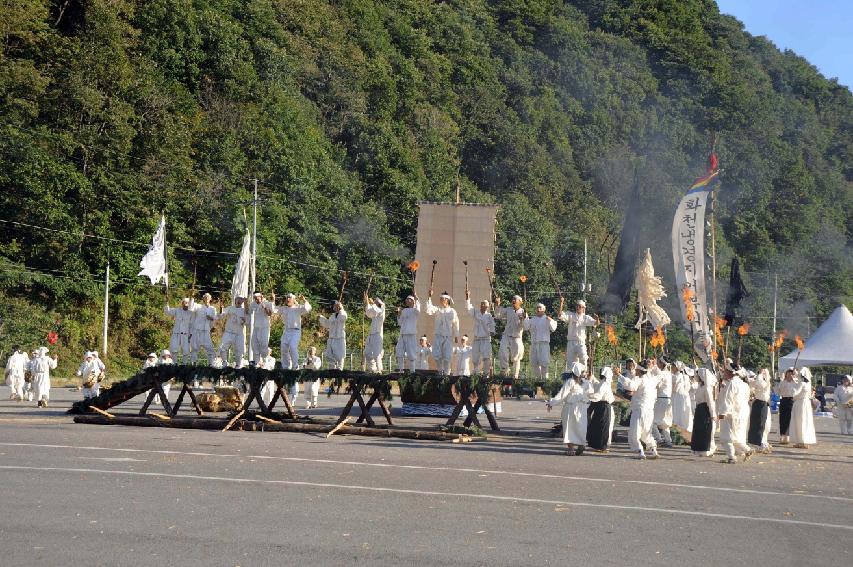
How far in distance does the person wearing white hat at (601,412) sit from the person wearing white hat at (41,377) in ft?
52.3

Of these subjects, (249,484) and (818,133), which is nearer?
(249,484)

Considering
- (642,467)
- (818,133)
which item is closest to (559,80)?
(818,133)

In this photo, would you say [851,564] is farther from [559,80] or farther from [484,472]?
[559,80]

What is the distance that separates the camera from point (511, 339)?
2581 centimetres

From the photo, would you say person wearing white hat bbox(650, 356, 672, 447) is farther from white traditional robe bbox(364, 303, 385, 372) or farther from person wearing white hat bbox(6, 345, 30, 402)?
person wearing white hat bbox(6, 345, 30, 402)

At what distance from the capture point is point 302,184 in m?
54.8

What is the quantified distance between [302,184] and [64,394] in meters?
21.0

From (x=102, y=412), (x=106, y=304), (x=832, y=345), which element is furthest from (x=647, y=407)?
(x=106, y=304)

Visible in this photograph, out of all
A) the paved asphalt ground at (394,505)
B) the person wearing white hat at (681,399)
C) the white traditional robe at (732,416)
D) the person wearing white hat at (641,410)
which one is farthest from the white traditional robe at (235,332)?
the white traditional robe at (732,416)

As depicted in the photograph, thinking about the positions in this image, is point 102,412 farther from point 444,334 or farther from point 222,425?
point 444,334

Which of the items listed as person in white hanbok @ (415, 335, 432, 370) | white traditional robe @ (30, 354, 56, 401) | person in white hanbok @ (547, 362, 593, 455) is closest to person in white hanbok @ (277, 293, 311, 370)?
person in white hanbok @ (415, 335, 432, 370)

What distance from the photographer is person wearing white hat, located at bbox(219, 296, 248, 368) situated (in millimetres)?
25766

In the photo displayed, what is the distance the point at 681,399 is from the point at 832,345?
15791mm

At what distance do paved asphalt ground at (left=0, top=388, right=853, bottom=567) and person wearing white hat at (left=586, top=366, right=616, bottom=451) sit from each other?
631mm
